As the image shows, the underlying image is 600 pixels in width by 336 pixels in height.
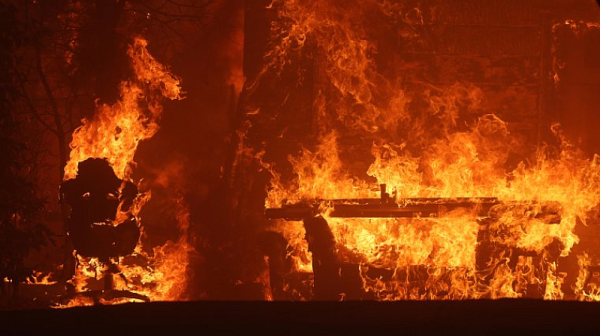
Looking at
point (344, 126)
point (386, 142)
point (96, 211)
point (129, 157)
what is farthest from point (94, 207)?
point (386, 142)

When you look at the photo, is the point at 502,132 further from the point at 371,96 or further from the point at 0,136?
the point at 0,136

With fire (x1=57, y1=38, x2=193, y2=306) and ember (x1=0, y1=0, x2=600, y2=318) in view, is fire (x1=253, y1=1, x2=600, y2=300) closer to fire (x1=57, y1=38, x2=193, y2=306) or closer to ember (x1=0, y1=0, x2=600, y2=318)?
ember (x1=0, y1=0, x2=600, y2=318)

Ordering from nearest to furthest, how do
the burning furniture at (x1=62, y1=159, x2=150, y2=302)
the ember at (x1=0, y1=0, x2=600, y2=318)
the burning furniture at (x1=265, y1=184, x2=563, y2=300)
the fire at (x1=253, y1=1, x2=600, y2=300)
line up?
the burning furniture at (x1=265, y1=184, x2=563, y2=300) → the burning furniture at (x1=62, y1=159, x2=150, y2=302) → the ember at (x1=0, y1=0, x2=600, y2=318) → the fire at (x1=253, y1=1, x2=600, y2=300)

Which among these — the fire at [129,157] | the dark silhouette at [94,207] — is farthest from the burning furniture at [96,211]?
the fire at [129,157]

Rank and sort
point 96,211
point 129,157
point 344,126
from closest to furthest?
point 96,211 < point 129,157 < point 344,126

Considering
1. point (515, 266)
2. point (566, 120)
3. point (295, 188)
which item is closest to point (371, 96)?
point (295, 188)

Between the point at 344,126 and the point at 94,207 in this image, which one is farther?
the point at 344,126

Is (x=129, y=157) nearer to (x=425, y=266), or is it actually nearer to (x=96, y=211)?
(x=96, y=211)

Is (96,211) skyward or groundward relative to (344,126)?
groundward

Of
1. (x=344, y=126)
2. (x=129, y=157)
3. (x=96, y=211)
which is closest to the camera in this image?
(x=96, y=211)

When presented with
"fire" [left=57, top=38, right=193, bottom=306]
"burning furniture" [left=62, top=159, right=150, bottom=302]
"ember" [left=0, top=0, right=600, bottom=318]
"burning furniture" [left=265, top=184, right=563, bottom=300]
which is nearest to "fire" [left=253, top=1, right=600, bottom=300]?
"ember" [left=0, top=0, right=600, bottom=318]

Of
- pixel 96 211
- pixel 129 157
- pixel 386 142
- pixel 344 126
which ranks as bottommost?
pixel 96 211

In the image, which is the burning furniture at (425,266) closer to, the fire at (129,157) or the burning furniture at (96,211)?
the burning furniture at (96,211)

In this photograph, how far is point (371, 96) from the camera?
1252 centimetres
